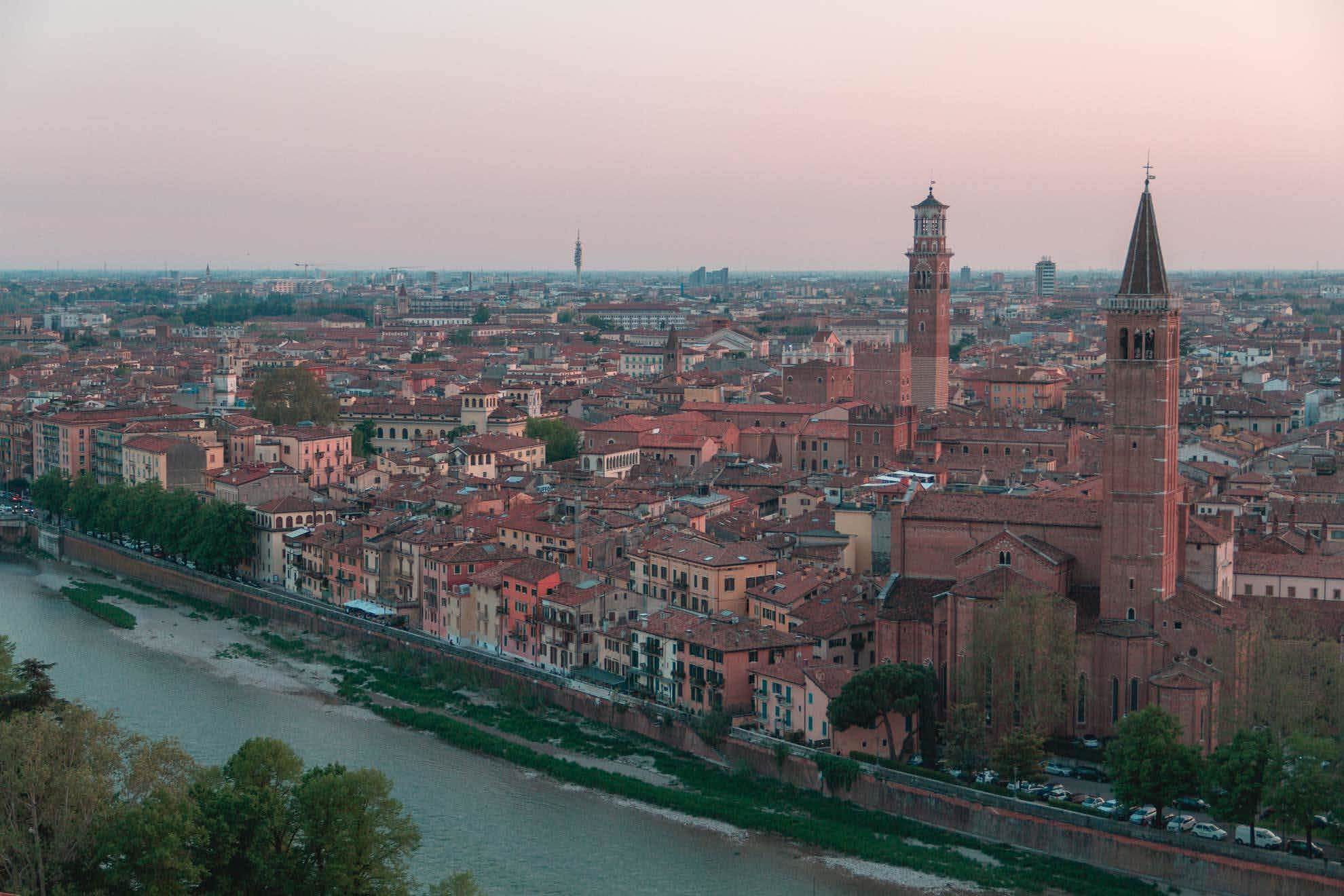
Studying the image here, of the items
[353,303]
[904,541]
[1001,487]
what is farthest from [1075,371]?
[353,303]

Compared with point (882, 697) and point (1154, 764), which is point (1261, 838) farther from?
point (882, 697)

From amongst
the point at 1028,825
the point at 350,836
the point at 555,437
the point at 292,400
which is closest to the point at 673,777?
the point at 1028,825

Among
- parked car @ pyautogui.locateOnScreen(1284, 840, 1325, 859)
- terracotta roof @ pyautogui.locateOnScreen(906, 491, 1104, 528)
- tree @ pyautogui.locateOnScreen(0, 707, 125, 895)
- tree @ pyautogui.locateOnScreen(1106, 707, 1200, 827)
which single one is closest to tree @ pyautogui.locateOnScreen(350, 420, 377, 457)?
terracotta roof @ pyautogui.locateOnScreen(906, 491, 1104, 528)

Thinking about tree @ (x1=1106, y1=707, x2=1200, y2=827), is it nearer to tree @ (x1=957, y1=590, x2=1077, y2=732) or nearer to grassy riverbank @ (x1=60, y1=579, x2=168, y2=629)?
tree @ (x1=957, y1=590, x2=1077, y2=732)

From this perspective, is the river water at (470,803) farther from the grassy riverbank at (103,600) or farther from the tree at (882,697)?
the grassy riverbank at (103,600)

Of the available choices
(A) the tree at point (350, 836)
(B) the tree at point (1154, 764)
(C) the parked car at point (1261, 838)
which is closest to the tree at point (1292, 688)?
(B) the tree at point (1154, 764)

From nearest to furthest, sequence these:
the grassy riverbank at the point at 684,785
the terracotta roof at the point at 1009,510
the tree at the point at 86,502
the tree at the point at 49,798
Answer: the tree at the point at 49,798
the grassy riverbank at the point at 684,785
the terracotta roof at the point at 1009,510
the tree at the point at 86,502
